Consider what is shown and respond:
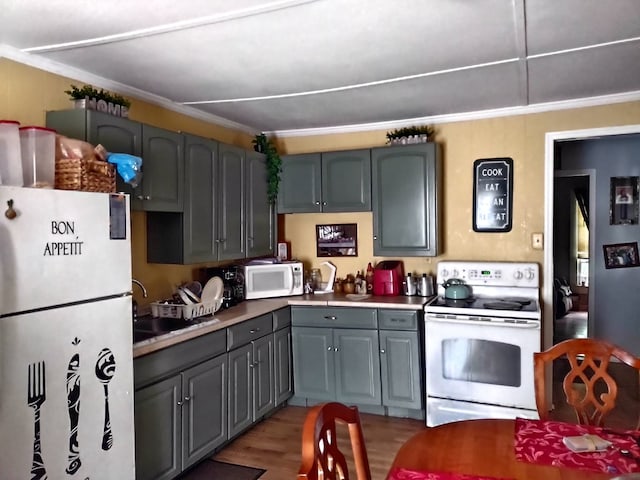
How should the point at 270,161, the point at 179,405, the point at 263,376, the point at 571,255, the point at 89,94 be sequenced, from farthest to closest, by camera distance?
the point at 571,255 → the point at 270,161 → the point at 263,376 → the point at 179,405 → the point at 89,94

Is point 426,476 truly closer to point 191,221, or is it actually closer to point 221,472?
point 221,472

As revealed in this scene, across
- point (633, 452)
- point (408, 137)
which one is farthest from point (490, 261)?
point (633, 452)

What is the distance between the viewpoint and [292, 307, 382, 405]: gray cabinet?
3695mm

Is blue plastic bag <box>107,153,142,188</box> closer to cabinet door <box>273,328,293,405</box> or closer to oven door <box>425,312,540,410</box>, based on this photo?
cabinet door <box>273,328,293,405</box>

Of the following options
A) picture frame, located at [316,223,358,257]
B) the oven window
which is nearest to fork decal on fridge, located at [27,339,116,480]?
the oven window

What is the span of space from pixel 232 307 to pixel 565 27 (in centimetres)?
258

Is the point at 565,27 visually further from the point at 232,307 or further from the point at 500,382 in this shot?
the point at 232,307

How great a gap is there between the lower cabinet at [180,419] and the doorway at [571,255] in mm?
4607

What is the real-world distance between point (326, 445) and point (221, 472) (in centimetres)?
197

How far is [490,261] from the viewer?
385 centimetres

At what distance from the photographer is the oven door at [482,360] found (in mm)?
A: 3227

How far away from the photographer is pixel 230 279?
3785 millimetres

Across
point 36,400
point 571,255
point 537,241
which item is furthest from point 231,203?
point 571,255

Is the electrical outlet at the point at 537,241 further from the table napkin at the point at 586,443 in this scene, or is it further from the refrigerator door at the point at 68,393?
the refrigerator door at the point at 68,393
